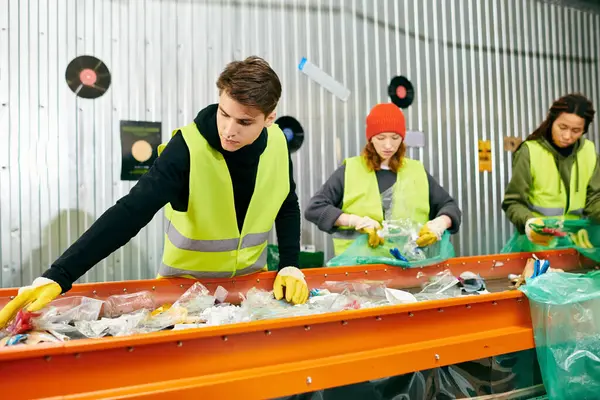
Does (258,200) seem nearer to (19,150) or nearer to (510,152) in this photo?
(19,150)

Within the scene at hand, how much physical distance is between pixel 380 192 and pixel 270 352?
154 centimetres

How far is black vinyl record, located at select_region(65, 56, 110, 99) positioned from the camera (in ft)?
9.91

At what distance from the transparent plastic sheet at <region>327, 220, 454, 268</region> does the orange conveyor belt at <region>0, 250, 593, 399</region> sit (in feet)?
2.50

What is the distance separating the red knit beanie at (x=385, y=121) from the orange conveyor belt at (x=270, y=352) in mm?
1274

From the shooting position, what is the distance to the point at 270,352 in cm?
119

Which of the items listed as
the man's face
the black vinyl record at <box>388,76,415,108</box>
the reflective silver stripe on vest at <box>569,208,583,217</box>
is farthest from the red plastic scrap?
the black vinyl record at <box>388,76,415,108</box>

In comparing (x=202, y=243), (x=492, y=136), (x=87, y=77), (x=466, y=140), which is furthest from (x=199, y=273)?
Result: (x=492, y=136)

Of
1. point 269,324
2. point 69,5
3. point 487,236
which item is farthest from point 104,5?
point 487,236

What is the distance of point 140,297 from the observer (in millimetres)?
1669

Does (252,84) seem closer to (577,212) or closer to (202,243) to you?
(202,243)

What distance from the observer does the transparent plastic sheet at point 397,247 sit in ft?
7.52

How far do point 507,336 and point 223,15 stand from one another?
113 inches

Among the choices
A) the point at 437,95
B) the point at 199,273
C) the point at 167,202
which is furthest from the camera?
the point at 437,95

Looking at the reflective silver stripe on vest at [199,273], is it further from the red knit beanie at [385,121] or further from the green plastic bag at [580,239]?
the green plastic bag at [580,239]
